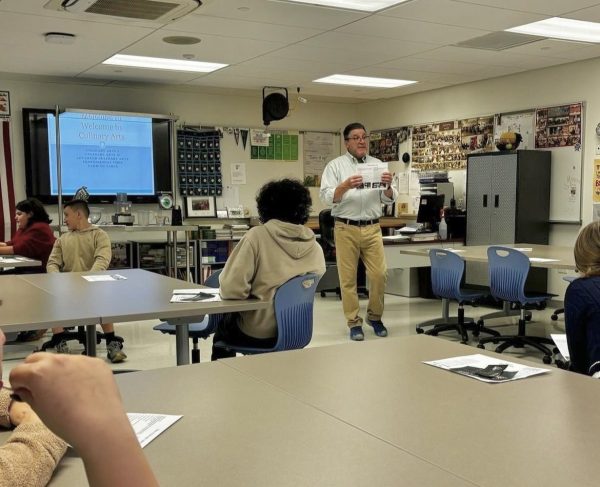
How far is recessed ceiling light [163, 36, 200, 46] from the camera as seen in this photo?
5875mm

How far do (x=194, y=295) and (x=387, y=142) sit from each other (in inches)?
268

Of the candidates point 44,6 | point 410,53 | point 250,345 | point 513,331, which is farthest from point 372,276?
point 44,6

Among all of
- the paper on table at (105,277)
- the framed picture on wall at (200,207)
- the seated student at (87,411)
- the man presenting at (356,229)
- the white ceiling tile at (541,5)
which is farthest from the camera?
the framed picture on wall at (200,207)

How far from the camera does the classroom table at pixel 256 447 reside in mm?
1200

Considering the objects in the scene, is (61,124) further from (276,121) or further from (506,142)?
(506,142)

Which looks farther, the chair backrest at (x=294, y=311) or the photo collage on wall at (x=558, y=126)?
the photo collage on wall at (x=558, y=126)

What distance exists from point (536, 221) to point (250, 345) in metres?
5.03

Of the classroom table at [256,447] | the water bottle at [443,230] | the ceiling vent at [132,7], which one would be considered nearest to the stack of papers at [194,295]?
the classroom table at [256,447]

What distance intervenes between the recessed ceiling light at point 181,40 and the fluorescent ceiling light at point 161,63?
2.77 feet

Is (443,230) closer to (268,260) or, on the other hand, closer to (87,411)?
(268,260)

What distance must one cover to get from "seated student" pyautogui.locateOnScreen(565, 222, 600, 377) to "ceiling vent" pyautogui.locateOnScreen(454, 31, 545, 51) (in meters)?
3.71

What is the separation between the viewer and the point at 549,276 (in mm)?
7590

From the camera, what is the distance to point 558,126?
24.0 feet

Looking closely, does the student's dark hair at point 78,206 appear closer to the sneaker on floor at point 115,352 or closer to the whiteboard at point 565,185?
the sneaker on floor at point 115,352
